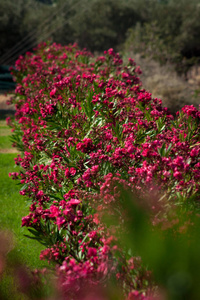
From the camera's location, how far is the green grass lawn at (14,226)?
3478 mm

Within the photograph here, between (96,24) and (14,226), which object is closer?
(14,226)

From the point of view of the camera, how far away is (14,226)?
18.4 ft

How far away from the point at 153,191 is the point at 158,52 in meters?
20.5

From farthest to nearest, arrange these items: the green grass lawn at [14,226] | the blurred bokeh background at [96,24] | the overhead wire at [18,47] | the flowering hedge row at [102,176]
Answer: the overhead wire at [18,47], the blurred bokeh background at [96,24], the green grass lawn at [14,226], the flowering hedge row at [102,176]

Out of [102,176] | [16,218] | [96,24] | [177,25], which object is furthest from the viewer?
[96,24]

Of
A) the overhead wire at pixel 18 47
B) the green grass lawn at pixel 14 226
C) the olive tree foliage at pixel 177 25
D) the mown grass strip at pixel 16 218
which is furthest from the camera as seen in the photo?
the overhead wire at pixel 18 47

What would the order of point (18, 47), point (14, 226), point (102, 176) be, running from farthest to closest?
1. point (18, 47)
2. point (14, 226)
3. point (102, 176)

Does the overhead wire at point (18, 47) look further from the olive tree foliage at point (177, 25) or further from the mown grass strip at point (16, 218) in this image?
the mown grass strip at point (16, 218)

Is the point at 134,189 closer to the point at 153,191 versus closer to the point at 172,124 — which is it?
the point at 153,191

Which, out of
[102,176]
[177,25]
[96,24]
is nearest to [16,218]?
[102,176]

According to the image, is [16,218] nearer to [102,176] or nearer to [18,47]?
[102,176]

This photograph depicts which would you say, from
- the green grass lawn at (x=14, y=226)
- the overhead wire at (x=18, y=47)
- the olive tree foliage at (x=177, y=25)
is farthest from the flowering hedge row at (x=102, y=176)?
the overhead wire at (x=18, y=47)

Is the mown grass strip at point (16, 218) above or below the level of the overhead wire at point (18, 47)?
below

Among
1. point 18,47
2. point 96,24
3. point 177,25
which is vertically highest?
point 96,24
